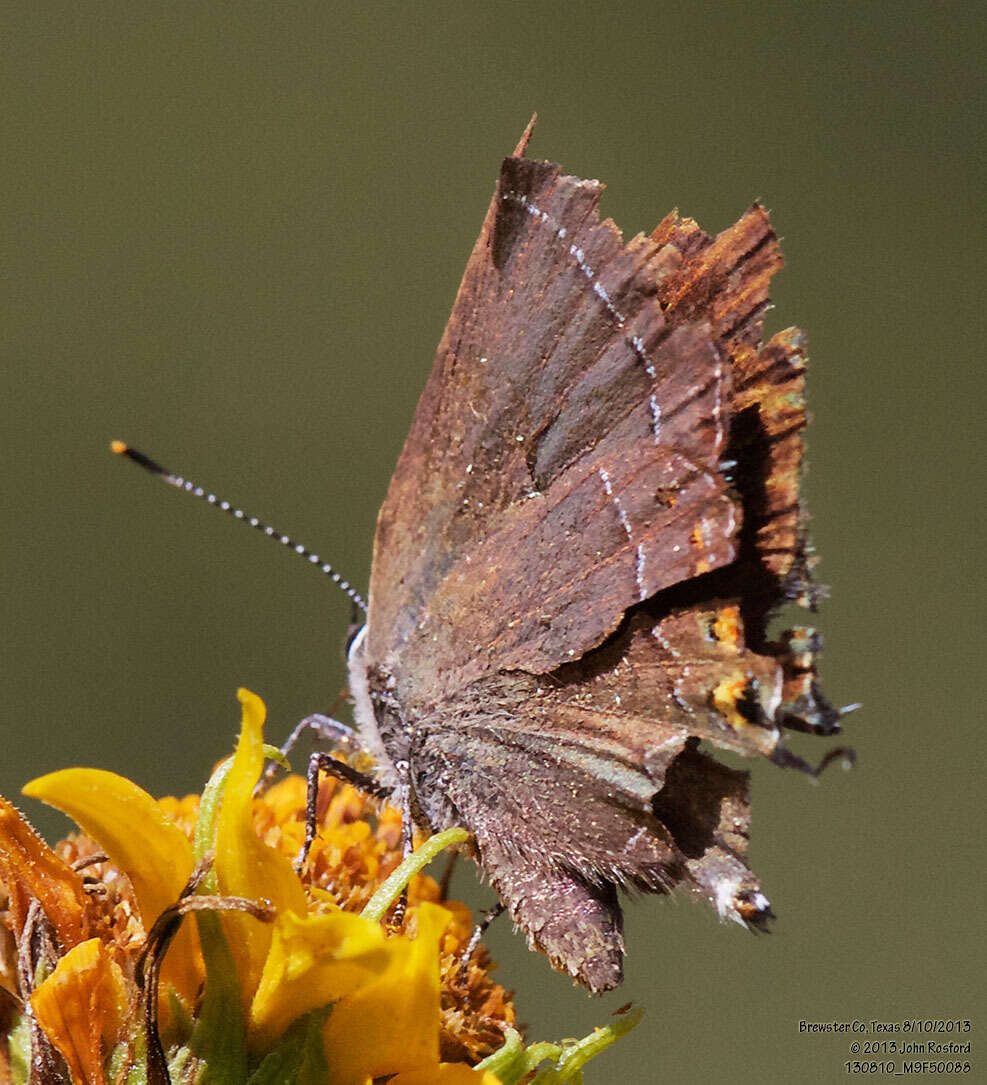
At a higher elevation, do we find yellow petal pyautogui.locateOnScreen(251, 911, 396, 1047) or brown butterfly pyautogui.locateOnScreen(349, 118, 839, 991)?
brown butterfly pyautogui.locateOnScreen(349, 118, 839, 991)

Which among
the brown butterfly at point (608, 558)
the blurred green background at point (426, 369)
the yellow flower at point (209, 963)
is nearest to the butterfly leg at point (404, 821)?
the brown butterfly at point (608, 558)

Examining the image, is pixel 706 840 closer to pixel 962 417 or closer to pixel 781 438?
pixel 781 438

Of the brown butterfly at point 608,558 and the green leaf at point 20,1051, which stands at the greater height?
the brown butterfly at point 608,558

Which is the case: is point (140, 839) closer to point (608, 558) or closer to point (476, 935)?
point (476, 935)

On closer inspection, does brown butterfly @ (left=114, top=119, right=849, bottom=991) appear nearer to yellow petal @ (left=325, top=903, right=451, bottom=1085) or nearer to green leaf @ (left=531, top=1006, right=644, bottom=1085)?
green leaf @ (left=531, top=1006, right=644, bottom=1085)

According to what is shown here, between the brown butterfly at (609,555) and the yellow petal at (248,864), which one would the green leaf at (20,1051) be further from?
the brown butterfly at (609,555)

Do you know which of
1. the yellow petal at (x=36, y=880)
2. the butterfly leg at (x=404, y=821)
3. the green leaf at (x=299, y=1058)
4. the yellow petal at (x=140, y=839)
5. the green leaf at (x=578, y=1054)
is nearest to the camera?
the yellow petal at (x=140, y=839)

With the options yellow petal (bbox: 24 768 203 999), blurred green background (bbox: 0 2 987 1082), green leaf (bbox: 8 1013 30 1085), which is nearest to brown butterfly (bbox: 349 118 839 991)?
yellow petal (bbox: 24 768 203 999)
